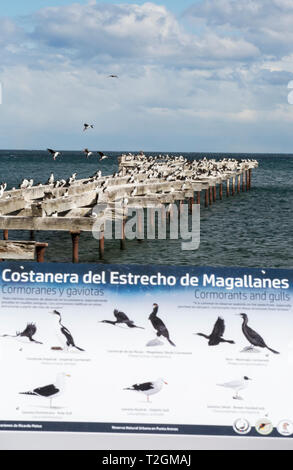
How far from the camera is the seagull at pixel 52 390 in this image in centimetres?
716

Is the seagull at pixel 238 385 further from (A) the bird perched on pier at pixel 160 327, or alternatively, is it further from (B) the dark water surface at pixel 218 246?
(B) the dark water surface at pixel 218 246

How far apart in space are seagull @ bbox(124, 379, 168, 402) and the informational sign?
0.01m

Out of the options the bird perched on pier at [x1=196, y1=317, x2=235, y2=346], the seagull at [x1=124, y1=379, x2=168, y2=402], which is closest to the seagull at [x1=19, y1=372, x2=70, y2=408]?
the seagull at [x1=124, y1=379, x2=168, y2=402]

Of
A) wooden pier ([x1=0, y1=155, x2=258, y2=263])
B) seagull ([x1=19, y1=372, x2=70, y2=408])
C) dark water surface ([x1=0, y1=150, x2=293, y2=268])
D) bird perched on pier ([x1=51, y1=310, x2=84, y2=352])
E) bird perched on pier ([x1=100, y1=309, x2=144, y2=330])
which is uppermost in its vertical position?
wooden pier ([x1=0, y1=155, x2=258, y2=263])

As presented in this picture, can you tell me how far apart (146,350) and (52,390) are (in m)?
1.09

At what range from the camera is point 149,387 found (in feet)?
23.4

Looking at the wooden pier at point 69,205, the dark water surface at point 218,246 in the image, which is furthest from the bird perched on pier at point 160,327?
the dark water surface at point 218,246

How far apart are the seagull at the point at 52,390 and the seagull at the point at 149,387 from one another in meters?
0.72

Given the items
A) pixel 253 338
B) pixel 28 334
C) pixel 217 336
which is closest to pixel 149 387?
pixel 217 336

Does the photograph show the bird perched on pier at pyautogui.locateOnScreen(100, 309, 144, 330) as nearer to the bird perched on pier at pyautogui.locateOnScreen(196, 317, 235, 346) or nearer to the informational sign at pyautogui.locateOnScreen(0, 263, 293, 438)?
the informational sign at pyautogui.locateOnScreen(0, 263, 293, 438)

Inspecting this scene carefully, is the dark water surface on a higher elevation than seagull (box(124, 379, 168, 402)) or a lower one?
lower

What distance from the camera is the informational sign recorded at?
7125 mm
